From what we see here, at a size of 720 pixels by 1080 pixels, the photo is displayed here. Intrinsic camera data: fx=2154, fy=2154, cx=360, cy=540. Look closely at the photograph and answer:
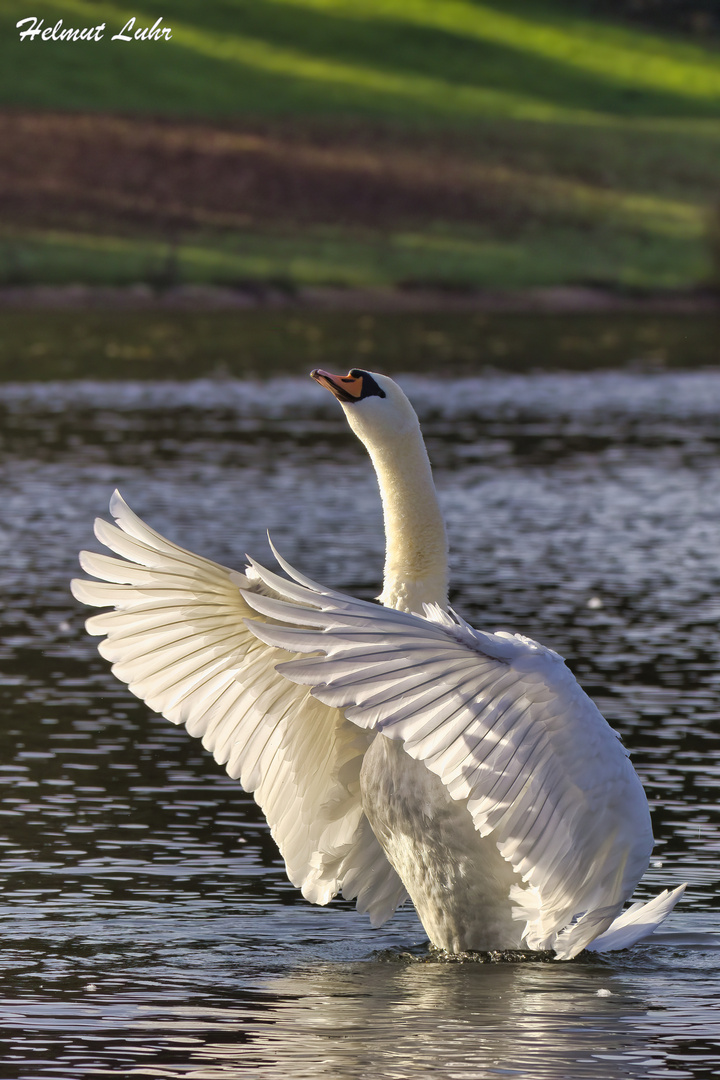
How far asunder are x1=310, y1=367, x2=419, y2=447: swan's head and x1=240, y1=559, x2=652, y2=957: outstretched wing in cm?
116

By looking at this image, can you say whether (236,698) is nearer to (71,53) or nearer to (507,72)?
(71,53)

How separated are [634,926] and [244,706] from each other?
65.7 inches

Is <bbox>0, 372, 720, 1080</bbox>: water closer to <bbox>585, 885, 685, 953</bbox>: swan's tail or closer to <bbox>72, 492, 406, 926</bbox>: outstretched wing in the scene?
<bbox>585, 885, 685, 953</bbox>: swan's tail

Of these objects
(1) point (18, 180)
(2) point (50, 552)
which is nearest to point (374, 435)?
(2) point (50, 552)

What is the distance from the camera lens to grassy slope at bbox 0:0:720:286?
51.8 meters

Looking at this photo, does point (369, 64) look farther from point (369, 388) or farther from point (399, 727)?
point (399, 727)

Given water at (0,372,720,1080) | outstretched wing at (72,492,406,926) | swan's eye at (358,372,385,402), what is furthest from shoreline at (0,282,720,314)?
swan's eye at (358,372,385,402)

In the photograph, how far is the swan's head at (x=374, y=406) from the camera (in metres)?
7.95

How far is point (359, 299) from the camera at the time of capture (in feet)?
158

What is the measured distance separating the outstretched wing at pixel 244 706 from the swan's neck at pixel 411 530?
0.53 m

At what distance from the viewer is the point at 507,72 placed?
7338cm

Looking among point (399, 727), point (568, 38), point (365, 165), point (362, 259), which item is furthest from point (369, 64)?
point (399, 727)

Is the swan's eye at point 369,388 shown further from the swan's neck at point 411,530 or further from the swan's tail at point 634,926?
the swan's tail at point 634,926

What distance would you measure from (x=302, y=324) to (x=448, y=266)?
10491 mm
